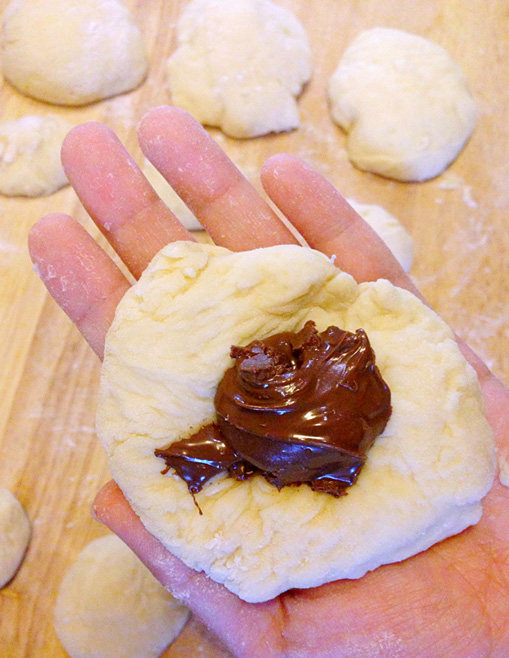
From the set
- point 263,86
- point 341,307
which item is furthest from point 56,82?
point 341,307

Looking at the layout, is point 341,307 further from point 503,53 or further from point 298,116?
point 503,53

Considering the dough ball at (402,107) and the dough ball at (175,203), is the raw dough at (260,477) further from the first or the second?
the dough ball at (402,107)

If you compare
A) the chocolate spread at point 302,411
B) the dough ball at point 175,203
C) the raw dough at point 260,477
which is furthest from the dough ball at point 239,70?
the chocolate spread at point 302,411

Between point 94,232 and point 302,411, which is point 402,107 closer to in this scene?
point 94,232

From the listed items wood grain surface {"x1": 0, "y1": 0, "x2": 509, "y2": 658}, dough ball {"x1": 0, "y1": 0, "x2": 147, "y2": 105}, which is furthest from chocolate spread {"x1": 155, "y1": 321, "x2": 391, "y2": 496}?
dough ball {"x1": 0, "y1": 0, "x2": 147, "y2": 105}

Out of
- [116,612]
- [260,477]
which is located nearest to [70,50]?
[260,477]
